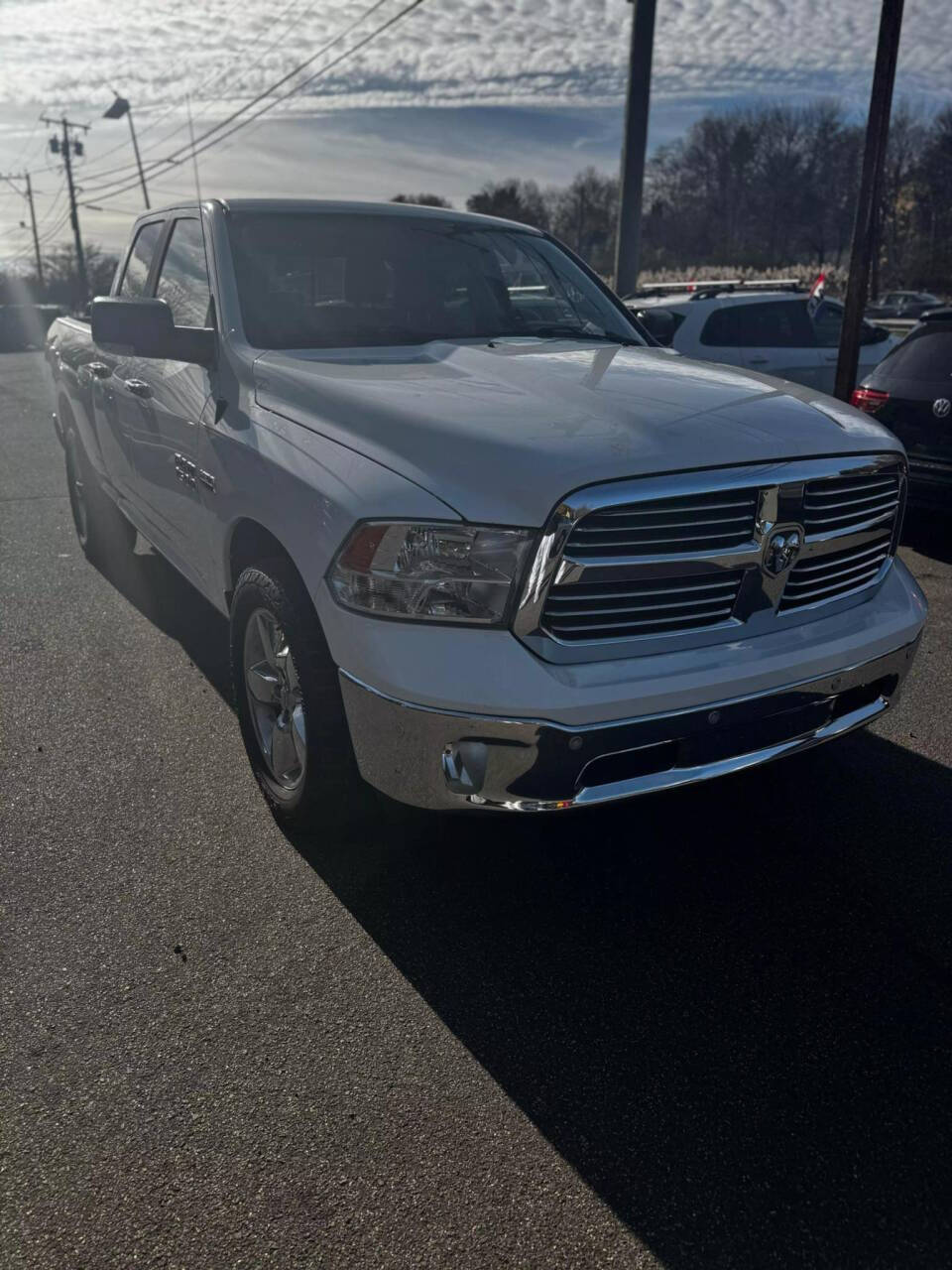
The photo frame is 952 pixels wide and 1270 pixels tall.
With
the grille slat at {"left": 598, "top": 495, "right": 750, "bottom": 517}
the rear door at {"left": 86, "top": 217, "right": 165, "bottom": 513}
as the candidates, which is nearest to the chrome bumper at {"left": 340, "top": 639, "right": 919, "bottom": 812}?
the grille slat at {"left": 598, "top": 495, "right": 750, "bottom": 517}

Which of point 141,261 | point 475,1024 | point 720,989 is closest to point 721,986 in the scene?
point 720,989

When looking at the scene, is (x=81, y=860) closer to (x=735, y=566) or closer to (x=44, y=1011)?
(x=44, y=1011)

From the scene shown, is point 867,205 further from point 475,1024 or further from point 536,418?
point 475,1024

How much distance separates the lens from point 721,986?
2.66 m

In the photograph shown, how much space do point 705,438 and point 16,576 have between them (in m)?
5.08

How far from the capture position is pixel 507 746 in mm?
2443

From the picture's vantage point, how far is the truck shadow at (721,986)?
6.72 feet

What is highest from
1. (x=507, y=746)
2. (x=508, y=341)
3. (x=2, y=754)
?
(x=508, y=341)

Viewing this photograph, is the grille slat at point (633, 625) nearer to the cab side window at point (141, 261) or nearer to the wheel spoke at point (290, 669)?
the wheel spoke at point (290, 669)

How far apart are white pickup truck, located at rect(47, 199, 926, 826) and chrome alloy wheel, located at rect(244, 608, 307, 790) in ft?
0.04

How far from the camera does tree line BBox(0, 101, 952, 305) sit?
7556 cm

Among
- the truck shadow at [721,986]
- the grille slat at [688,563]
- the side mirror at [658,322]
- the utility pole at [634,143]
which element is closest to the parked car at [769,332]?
the utility pole at [634,143]

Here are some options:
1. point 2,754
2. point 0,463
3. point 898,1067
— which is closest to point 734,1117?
point 898,1067

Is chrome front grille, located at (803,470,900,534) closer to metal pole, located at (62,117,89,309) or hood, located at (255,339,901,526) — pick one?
hood, located at (255,339,901,526)
